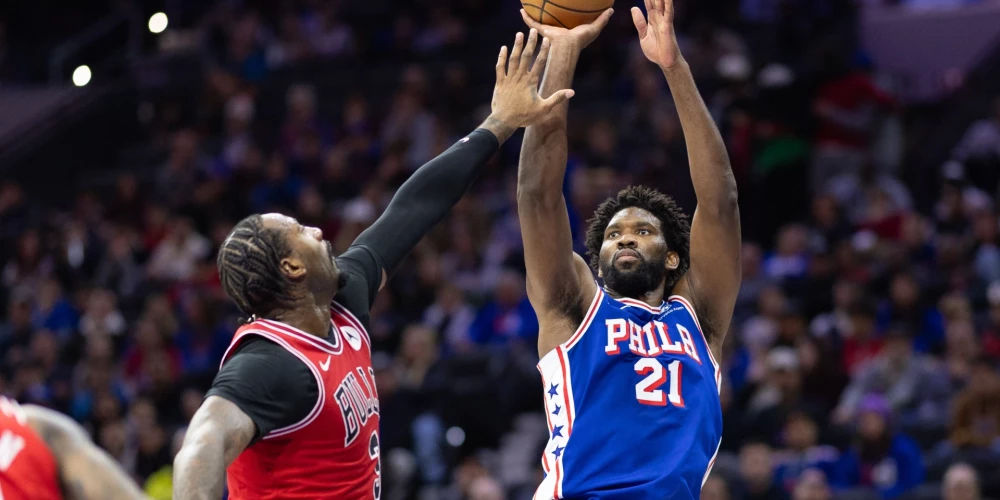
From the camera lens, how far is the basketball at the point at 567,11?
18.6ft

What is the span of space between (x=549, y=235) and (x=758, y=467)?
16.6ft

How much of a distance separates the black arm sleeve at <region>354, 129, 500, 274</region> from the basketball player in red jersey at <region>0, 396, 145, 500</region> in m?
1.87

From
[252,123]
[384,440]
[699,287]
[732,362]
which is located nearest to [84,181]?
[252,123]

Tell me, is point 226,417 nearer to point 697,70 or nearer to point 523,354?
point 523,354

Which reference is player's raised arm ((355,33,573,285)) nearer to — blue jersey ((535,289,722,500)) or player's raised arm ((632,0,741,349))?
player's raised arm ((632,0,741,349))

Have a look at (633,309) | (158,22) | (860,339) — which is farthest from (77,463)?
(158,22)

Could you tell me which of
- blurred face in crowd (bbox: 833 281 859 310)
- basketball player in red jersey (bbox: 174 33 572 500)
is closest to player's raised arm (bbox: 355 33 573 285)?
basketball player in red jersey (bbox: 174 33 572 500)

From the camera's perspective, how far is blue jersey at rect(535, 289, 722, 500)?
486cm

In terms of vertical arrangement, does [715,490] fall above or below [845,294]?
below

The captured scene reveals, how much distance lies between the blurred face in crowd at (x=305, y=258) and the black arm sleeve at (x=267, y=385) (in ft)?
0.87

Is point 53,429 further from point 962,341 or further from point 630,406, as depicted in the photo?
point 962,341

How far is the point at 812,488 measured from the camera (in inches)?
364

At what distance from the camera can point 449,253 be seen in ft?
46.5

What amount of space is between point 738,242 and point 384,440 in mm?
6928
